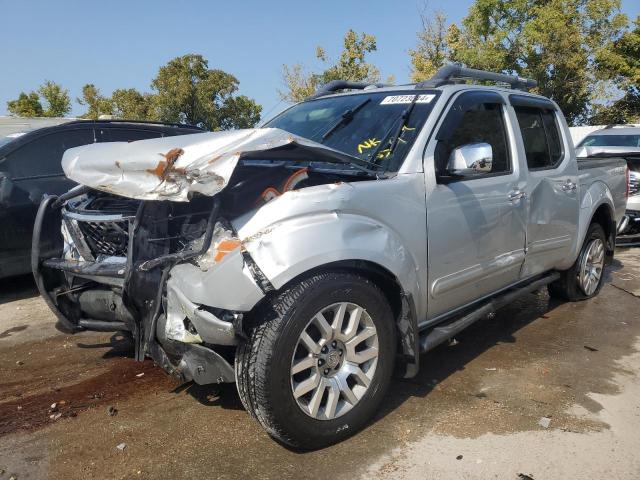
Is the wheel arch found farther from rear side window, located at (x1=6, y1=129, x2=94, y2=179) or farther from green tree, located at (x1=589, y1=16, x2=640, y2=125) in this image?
green tree, located at (x1=589, y1=16, x2=640, y2=125)

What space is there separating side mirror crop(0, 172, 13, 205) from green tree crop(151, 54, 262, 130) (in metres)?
19.5

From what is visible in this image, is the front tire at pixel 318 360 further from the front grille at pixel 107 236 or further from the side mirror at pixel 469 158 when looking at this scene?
the front grille at pixel 107 236

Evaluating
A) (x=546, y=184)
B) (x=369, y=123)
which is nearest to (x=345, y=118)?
(x=369, y=123)

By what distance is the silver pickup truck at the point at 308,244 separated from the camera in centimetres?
251

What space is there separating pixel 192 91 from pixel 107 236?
2314 cm

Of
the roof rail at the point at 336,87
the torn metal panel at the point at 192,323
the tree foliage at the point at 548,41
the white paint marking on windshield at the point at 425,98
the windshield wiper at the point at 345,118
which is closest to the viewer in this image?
the torn metal panel at the point at 192,323

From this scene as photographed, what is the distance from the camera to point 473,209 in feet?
11.5

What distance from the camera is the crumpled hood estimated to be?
2465 mm

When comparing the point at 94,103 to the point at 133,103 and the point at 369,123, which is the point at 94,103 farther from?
the point at 369,123

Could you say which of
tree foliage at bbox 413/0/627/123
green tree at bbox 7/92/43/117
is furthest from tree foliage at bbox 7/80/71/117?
tree foliage at bbox 413/0/627/123

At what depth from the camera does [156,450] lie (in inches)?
112

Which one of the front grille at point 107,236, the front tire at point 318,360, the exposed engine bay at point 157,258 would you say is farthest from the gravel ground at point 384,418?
the front grille at point 107,236

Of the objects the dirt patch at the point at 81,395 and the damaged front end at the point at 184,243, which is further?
the dirt patch at the point at 81,395

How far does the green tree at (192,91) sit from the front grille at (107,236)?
22040mm
